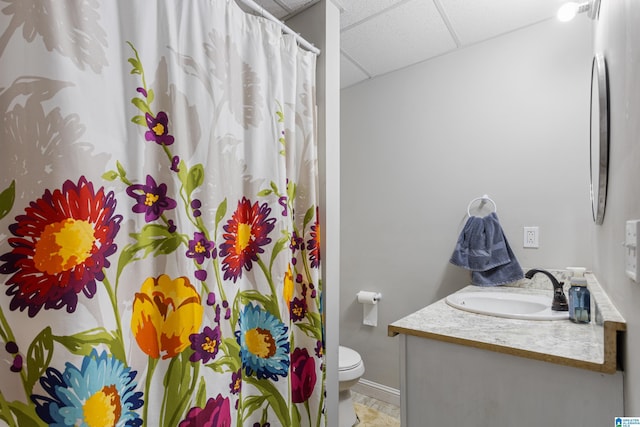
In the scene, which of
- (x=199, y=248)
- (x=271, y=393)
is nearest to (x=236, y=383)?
(x=271, y=393)

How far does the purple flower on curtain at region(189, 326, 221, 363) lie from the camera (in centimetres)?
92

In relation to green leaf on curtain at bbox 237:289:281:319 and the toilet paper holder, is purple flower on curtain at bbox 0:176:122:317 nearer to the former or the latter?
green leaf on curtain at bbox 237:289:281:319

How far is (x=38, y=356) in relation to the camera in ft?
2.17

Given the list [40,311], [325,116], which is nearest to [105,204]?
[40,311]

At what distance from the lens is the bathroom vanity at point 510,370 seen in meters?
0.87

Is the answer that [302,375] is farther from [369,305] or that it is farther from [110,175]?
[369,305]

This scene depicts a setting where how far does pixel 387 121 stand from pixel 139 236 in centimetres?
193

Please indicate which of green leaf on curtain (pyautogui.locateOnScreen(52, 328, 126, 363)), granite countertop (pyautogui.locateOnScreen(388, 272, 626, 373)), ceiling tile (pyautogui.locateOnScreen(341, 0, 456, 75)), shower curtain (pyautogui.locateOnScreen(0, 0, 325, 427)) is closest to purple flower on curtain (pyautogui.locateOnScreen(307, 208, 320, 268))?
shower curtain (pyautogui.locateOnScreen(0, 0, 325, 427))

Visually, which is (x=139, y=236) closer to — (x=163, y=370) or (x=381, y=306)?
(x=163, y=370)

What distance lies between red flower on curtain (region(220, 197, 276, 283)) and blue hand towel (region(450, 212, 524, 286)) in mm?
1260

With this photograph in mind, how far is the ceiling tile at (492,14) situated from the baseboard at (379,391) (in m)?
2.34

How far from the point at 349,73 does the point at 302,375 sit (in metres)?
2.01

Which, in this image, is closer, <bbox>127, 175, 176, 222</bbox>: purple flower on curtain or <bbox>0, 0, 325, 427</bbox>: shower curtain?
<bbox>0, 0, 325, 427</bbox>: shower curtain

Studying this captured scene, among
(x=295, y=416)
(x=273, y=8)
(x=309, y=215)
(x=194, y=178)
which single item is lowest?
(x=295, y=416)
